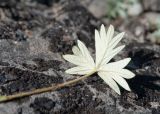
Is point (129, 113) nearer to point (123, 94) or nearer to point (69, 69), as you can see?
point (123, 94)

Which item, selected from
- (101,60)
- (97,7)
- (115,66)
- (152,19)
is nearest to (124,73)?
(115,66)

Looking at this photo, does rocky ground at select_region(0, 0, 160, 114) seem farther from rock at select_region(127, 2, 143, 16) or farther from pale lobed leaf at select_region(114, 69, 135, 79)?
rock at select_region(127, 2, 143, 16)

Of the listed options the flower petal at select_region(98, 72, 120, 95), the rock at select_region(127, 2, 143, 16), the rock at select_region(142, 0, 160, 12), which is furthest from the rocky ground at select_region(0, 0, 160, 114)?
the rock at select_region(142, 0, 160, 12)

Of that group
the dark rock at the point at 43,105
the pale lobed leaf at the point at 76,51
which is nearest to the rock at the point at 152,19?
the pale lobed leaf at the point at 76,51

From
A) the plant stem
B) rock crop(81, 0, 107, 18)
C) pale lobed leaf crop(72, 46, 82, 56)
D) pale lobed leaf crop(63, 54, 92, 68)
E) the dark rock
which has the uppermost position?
rock crop(81, 0, 107, 18)

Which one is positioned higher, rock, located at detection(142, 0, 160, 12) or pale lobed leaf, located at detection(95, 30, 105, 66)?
rock, located at detection(142, 0, 160, 12)

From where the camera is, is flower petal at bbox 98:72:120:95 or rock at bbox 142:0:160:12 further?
rock at bbox 142:0:160:12

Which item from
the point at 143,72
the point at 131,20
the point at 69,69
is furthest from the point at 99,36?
the point at 131,20

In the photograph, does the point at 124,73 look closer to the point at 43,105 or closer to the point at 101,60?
the point at 101,60

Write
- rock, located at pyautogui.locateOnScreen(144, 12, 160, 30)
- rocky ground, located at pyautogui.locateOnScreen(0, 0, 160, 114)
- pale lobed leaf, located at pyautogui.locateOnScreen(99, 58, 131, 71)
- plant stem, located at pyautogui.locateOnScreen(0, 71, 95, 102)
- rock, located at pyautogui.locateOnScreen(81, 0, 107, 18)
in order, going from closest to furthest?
plant stem, located at pyautogui.locateOnScreen(0, 71, 95, 102) → rocky ground, located at pyautogui.locateOnScreen(0, 0, 160, 114) → pale lobed leaf, located at pyautogui.locateOnScreen(99, 58, 131, 71) → rock, located at pyautogui.locateOnScreen(81, 0, 107, 18) → rock, located at pyautogui.locateOnScreen(144, 12, 160, 30)

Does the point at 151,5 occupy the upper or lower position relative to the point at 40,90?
upper
